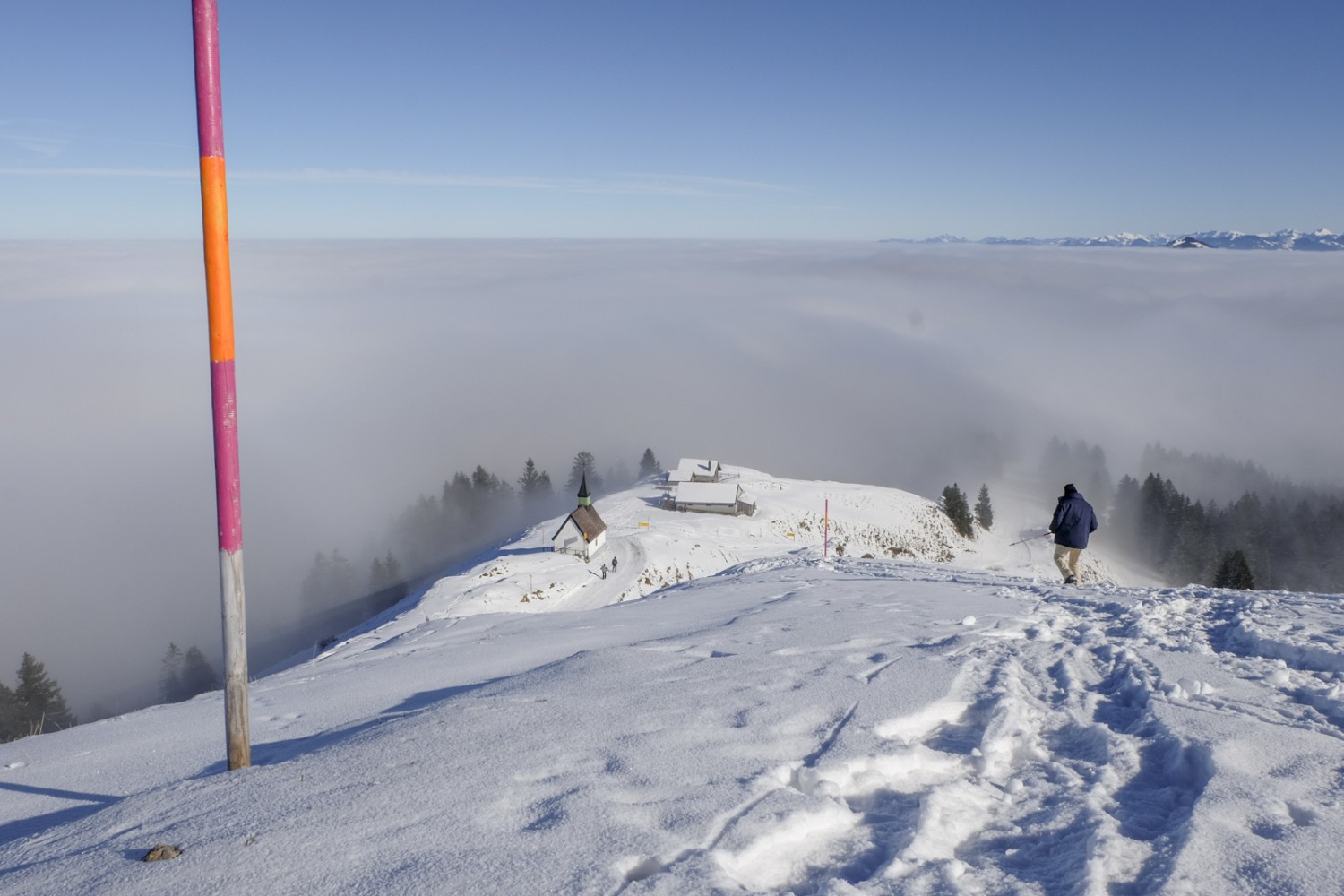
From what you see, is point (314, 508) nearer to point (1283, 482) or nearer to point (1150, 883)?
point (1150, 883)

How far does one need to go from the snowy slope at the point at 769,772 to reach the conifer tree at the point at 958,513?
183 feet

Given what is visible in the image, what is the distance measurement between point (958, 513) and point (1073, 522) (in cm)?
5312

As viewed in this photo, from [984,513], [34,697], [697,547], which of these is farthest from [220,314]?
[984,513]

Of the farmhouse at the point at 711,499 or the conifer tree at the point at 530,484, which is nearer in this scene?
the farmhouse at the point at 711,499

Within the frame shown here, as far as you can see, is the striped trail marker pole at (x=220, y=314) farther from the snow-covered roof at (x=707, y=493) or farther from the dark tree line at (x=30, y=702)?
the dark tree line at (x=30, y=702)

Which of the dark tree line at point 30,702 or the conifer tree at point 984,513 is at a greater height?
the conifer tree at point 984,513

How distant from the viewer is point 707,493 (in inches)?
1791

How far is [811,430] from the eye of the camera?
165625mm

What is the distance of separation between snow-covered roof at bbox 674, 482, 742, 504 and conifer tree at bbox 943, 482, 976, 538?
23863mm

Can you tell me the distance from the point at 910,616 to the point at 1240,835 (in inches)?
232

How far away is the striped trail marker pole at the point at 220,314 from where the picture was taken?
4.46m

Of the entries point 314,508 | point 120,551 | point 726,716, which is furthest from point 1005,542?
point 120,551

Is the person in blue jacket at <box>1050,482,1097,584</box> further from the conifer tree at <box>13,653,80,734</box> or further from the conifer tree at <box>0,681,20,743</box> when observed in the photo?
the conifer tree at <box>13,653,80,734</box>

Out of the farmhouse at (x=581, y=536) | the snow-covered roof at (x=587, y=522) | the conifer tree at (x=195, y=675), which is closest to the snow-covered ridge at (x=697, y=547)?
the farmhouse at (x=581, y=536)
